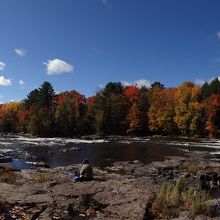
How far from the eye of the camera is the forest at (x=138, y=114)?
312 feet

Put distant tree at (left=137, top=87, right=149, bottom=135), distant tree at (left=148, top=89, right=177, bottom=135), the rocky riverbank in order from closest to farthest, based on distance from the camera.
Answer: the rocky riverbank, distant tree at (left=148, top=89, right=177, bottom=135), distant tree at (left=137, top=87, right=149, bottom=135)

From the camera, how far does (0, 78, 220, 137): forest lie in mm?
95062

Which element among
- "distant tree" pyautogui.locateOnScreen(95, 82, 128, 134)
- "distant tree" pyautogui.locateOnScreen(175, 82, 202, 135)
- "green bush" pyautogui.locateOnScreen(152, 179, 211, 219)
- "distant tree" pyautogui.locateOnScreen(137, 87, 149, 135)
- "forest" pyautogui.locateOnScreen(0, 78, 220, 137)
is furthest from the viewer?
"distant tree" pyautogui.locateOnScreen(137, 87, 149, 135)

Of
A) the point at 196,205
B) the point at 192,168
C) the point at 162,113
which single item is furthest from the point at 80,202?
the point at 162,113

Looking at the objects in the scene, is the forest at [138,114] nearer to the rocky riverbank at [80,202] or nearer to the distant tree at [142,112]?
the distant tree at [142,112]

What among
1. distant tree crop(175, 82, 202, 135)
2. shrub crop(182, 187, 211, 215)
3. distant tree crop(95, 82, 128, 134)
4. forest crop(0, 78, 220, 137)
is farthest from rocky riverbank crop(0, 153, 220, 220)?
distant tree crop(95, 82, 128, 134)

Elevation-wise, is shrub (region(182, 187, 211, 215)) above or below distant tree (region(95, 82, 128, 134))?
below

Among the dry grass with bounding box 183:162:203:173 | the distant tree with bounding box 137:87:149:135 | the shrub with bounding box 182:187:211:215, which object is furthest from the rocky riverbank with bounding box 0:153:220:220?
the distant tree with bounding box 137:87:149:135

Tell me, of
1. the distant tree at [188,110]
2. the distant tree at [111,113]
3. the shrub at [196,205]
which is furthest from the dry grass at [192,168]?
the distant tree at [111,113]

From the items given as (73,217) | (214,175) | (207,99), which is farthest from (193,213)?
(207,99)

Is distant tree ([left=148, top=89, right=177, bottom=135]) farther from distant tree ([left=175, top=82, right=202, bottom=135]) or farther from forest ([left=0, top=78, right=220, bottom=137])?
distant tree ([left=175, top=82, right=202, bottom=135])

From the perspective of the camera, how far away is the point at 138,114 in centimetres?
10519

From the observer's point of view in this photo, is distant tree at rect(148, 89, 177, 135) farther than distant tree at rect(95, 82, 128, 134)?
No

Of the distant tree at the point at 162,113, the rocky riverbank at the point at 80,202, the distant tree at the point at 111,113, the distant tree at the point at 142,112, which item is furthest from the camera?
the distant tree at the point at 142,112
